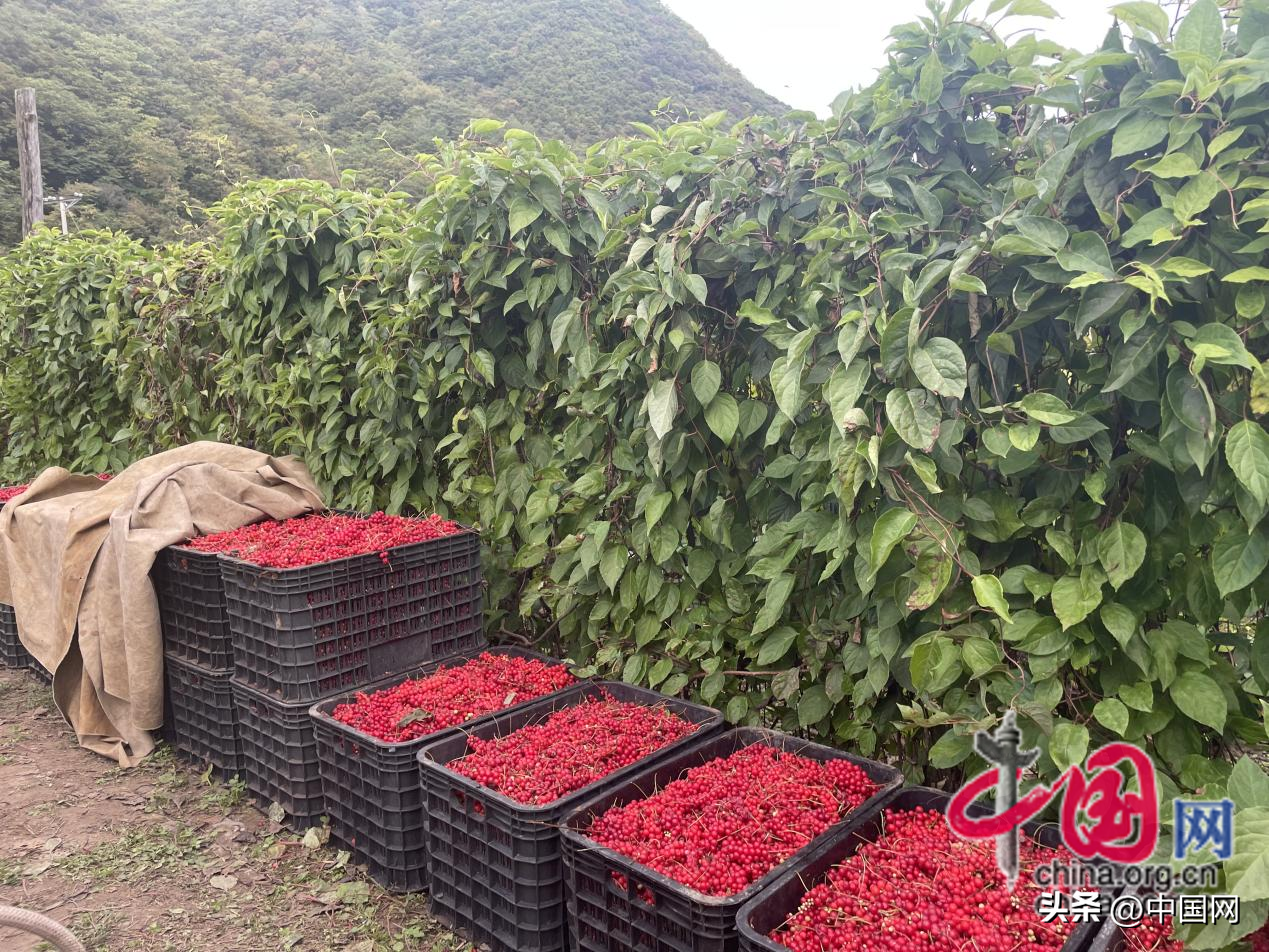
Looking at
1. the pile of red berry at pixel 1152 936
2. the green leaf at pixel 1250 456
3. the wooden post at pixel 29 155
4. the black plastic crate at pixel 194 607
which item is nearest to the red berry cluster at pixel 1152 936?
the pile of red berry at pixel 1152 936

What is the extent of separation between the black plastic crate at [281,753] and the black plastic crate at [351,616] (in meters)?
0.05

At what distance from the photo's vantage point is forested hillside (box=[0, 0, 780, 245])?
81.3ft

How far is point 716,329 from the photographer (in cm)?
222

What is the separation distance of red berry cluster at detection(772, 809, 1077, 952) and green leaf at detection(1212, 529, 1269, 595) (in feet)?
1.92

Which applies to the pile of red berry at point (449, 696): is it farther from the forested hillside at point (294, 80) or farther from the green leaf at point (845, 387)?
the forested hillside at point (294, 80)

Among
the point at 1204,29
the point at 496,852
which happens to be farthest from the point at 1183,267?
the point at 496,852

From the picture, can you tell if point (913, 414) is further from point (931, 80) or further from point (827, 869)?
point (827, 869)

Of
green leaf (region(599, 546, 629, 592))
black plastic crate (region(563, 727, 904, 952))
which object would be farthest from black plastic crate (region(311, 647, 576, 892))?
black plastic crate (region(563, 727, 904, 952))

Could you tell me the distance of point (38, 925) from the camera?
4.48ft

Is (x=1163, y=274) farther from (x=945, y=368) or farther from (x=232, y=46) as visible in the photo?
(x=232, y=46)

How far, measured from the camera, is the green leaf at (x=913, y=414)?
153 cm

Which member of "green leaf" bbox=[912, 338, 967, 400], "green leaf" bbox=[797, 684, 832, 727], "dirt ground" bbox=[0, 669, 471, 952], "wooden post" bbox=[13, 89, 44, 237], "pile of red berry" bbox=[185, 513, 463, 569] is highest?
"wooden post" bbox=[13, 89, 44, 237]

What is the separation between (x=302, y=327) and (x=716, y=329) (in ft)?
7.01

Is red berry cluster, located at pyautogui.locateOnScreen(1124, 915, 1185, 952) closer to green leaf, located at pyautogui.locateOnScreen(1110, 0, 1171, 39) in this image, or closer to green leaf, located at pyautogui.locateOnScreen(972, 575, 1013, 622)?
green leaf, located at pyautogui.locateOnScreen(972, 575, 1013, 622)
